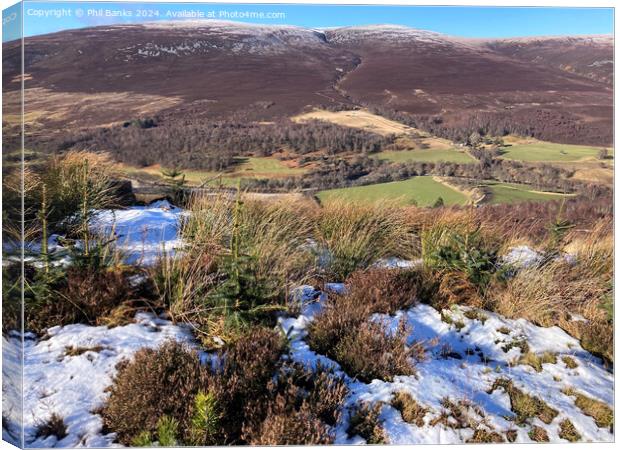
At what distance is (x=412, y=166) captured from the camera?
4168mm

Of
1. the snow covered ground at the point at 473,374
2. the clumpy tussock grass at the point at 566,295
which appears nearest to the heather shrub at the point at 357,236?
the snow covered ground at the point at 473,374

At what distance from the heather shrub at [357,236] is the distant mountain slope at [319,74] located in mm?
971

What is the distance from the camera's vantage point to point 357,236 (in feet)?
14.4

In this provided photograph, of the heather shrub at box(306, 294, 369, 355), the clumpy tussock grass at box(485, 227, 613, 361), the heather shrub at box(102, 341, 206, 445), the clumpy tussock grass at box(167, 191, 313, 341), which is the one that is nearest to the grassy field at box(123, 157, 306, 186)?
the clumpy tussock grass at box(167, 191, 313, 341)

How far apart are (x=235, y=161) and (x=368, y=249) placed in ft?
4.72

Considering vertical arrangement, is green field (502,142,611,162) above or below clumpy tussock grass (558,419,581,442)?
above

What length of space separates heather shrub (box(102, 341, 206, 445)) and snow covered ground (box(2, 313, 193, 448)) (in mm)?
111

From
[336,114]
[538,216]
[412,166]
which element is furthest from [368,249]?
[538,216]

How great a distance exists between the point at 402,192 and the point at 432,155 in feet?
1.37

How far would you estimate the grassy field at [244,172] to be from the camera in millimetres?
3975

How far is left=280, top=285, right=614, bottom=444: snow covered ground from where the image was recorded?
117 inches

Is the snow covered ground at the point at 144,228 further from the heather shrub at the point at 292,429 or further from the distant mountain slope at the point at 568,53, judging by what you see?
the distant mountain slope at the point at 568,53

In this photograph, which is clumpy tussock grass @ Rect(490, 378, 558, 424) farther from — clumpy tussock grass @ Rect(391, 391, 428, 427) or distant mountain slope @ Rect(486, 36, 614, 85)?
distant mountain slope @ Rect(486, 36, 614, 85)

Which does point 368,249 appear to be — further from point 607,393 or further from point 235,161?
point 607,393
